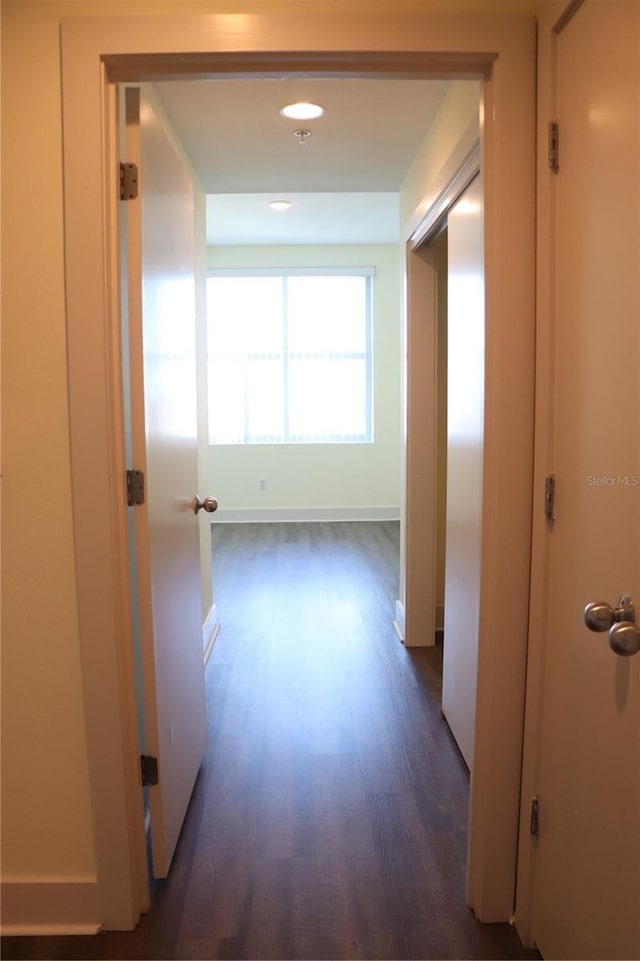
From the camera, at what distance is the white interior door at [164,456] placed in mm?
1681

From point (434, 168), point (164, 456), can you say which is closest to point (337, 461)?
point (434, 168)

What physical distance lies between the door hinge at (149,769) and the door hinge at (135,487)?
66 cm

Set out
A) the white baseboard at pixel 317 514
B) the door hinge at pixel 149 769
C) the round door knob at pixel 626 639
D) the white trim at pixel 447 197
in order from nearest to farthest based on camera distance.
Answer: the round door knob at pixel 626 639 < the door hinge at pixel 149 769 < the white trim at pixel 447 197 < the white baseboard at pixel 317 514

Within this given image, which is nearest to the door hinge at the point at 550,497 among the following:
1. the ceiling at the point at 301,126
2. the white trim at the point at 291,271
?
the ceiling at the point at 301,126

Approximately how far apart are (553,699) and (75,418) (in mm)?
1245

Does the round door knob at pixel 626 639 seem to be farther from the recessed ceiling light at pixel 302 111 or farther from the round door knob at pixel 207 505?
the recessed ceiling light at pixel 302 111

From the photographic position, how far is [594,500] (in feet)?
4.40

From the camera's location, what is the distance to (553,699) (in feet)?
5.09

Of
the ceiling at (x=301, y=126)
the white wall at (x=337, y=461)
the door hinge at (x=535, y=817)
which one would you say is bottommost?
the door hinge at (x=535, y=817)

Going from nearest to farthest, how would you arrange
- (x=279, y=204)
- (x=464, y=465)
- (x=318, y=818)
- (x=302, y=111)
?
(x=318, y=818), (x=464, y=465), (x=302, y=111), (x=279, y=204)

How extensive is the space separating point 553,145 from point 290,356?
5.80 m

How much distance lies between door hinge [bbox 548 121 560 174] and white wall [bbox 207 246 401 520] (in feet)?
18.8

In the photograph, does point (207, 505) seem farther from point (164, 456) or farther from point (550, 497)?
point (550, 497)

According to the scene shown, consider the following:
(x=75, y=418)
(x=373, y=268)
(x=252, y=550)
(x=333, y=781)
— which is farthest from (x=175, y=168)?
(x=373, y=268)
